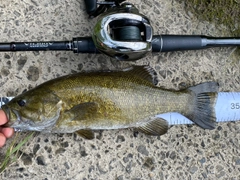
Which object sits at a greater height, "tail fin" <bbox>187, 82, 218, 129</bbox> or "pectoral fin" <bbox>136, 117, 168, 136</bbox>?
"tail fin" <bbox>187, 82, 218, 129</bbox>

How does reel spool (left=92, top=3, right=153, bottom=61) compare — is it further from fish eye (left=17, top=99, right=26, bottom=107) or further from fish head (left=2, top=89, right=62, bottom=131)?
fish eye (left=17, top=99, right=26, bottom=107)

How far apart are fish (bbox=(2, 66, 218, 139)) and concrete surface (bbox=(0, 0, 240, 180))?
0.23m

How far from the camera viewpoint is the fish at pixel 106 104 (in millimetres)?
2223

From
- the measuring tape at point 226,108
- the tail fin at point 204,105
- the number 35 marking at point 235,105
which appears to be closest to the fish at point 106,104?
the tail fin at point 204,105

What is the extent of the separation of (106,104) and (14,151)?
27.8 inches

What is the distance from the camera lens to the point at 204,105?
2584mm

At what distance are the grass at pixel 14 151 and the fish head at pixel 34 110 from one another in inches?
7.6

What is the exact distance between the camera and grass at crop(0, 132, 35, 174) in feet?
7.78

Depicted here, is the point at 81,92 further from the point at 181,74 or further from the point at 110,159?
the point at 181,74

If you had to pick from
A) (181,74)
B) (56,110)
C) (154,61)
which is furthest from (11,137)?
(181,74)

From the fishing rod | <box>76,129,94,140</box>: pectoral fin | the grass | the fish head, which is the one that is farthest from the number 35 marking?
the grass

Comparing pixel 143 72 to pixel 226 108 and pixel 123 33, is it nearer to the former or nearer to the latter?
pixel 123 33

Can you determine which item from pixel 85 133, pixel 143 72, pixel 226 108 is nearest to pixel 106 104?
pixel 85 133

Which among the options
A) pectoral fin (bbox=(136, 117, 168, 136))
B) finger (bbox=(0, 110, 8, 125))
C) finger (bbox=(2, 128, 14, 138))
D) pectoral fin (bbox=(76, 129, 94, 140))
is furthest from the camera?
pectoral fin (bbox=(136, 117, 168, 136))
